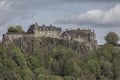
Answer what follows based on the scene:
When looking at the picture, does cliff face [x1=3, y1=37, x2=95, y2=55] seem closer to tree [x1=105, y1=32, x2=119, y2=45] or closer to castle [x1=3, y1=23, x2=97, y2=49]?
castle [x1=3, y1=23, x2=97, y2=49]

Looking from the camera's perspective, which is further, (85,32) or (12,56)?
(85,32)

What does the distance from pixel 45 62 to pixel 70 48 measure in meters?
4.57

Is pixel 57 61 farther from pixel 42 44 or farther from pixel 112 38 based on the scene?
pixel 112 38

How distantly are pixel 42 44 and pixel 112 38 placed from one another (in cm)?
1324

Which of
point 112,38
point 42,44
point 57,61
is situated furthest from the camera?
point 112,38

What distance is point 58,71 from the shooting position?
3782 inches

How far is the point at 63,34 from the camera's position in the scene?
100375 mm

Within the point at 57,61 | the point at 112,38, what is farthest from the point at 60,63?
the point at 112,38

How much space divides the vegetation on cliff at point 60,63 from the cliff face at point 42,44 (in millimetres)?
239

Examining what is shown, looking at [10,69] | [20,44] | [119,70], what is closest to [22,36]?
[20,44]

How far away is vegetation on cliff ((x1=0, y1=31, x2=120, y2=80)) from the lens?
91.4 m

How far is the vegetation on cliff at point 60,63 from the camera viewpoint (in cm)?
9144

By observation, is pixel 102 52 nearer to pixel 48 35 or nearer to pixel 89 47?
pixel 89 47

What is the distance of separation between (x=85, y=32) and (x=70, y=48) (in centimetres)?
386
